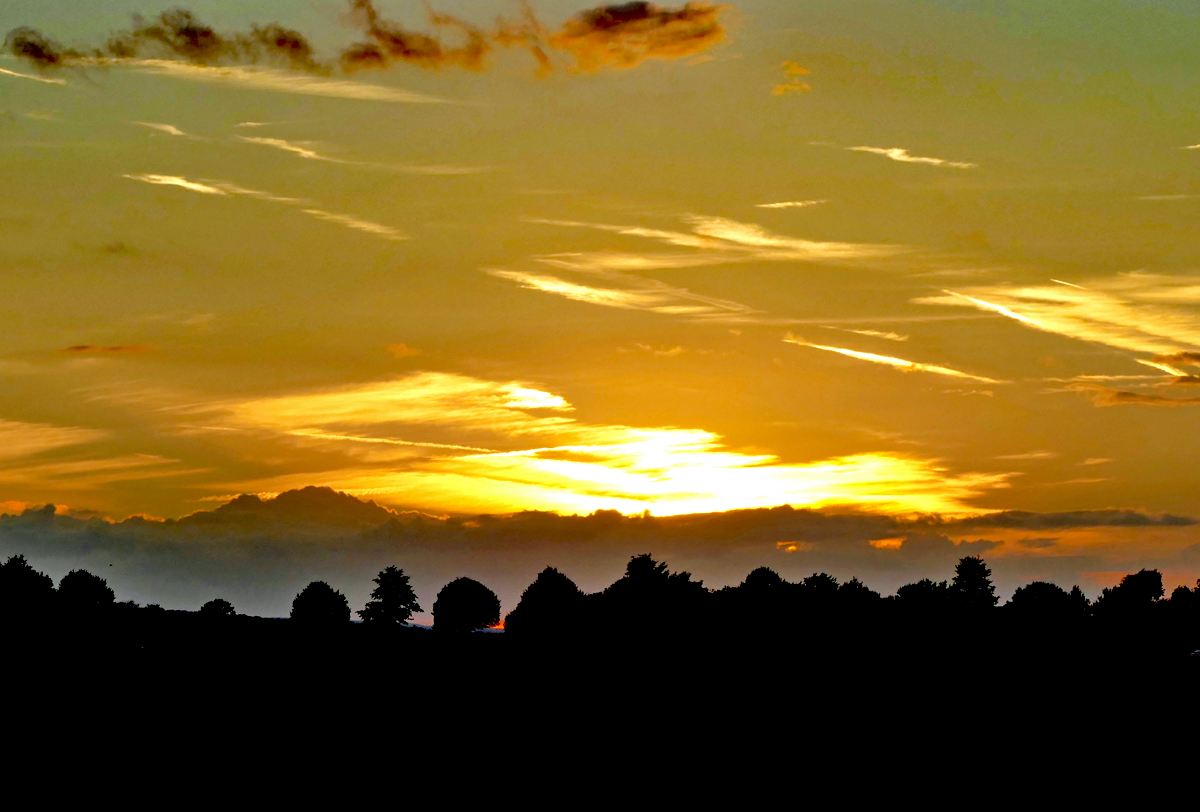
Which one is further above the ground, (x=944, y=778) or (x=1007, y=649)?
(x=1007, y=649)

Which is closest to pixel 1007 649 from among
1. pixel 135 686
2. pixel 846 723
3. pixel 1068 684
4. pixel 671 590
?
pixel 1068 684

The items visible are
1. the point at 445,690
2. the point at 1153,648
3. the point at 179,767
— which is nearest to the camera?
the point at 179,767

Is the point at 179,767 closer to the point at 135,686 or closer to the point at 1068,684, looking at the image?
the point at 135,686

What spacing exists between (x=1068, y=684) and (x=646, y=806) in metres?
49.7

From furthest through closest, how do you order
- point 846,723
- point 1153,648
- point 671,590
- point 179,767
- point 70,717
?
1. point 671,590
2. point 1153,648
3. point 70,717
4. point 846,723
5. point 179,767

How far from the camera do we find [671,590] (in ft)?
550

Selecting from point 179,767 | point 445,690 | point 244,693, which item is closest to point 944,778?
point 445,690

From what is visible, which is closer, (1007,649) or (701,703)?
(701,703)

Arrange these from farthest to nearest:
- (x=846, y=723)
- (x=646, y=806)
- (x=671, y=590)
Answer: (x=671, y=590) < (x=846, y=723) < (x=646, y=806)

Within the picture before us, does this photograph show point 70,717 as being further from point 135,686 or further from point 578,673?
point 578,673

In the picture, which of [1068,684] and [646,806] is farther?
[1068,684]

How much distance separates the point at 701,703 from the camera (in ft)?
357

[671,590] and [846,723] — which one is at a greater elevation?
[671,590]

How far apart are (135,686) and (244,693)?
44.5 feet
